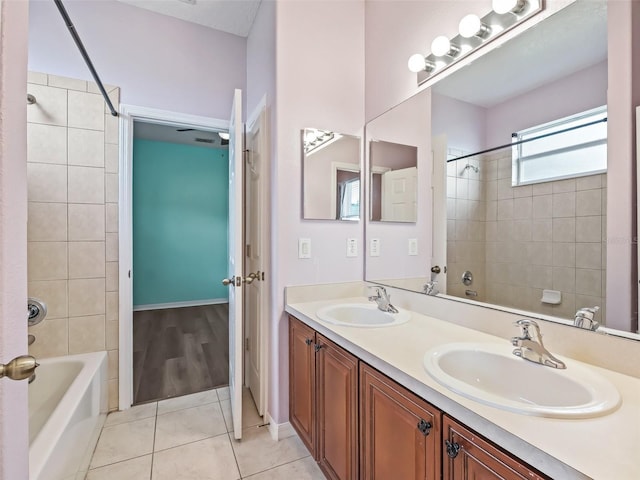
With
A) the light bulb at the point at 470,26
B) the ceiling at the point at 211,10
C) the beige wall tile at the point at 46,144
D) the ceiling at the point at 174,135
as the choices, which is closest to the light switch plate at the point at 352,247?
the light bulb at the point at 470,26

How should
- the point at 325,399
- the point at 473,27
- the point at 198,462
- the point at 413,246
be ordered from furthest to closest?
1. the point at 413,246
2. the point at 198,462
3. the point at 325,399
4. the point at 473,27

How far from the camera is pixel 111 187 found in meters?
2.16

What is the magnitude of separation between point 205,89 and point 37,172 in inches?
50.6

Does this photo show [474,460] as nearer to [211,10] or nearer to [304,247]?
[304,247]

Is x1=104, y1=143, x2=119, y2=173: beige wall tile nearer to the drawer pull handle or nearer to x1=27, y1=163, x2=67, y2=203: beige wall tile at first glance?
x1=27, y1=163, x2=67, y2=203: beige wall tile

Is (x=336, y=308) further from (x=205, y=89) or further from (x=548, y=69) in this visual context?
(x=205, y=89)

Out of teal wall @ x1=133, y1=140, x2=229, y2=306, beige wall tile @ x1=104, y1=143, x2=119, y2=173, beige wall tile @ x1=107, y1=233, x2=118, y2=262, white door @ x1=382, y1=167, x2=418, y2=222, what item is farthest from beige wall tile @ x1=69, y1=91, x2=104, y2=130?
teal wall @ x1=133, y1=140, x2=229, y2=306

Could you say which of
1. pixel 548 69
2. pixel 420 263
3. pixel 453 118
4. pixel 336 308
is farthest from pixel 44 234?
pixel 548 69

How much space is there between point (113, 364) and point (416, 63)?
8.92ft

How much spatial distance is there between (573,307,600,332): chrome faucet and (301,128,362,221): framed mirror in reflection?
1.27 m

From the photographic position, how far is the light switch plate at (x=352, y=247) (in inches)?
80.3

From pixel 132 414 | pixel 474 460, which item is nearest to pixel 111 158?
pixel 132 414

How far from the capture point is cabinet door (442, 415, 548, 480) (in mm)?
636

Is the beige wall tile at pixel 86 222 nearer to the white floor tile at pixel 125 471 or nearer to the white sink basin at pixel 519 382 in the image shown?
the white floor tile at pixel 125 471
